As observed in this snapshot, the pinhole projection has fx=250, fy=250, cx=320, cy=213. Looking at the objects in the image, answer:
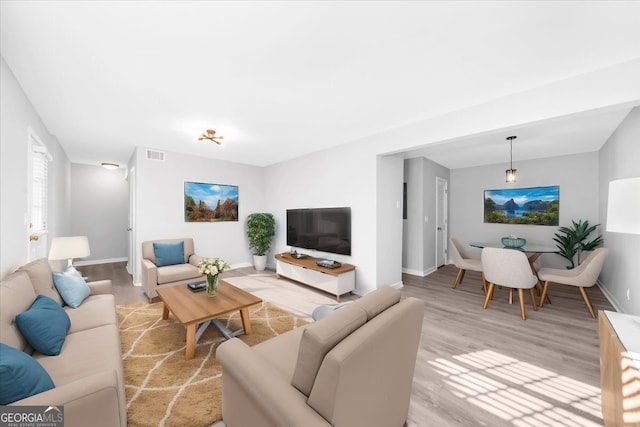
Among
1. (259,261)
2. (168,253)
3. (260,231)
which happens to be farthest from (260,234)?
(168,253)

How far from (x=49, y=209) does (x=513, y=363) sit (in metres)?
6.08

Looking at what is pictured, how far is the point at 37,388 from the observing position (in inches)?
43.4

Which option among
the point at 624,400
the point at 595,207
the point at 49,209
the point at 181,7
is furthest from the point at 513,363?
the point at 49,209

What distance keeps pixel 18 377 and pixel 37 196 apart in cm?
321

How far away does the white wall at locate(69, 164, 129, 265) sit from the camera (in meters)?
6.27

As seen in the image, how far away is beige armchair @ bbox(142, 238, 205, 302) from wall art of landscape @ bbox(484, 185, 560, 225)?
6.27 m

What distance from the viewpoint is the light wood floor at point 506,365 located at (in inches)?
65.9

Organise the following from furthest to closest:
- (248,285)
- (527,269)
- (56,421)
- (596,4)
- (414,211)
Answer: (414,211) → (248,285) → (527,269) → (596,4) → (56,421)

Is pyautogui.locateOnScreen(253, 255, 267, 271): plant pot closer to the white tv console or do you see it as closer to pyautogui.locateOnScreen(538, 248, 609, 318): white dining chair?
the white tv console

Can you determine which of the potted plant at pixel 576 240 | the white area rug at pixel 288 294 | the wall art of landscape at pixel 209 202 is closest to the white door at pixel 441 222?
the potted plant at pixel 576 240

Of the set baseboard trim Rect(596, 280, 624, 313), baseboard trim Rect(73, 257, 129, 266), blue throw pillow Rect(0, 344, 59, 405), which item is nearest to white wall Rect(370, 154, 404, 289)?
baseboard trim Rect(596, 280, 624, 313)

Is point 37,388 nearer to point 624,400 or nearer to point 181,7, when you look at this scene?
point 181,7

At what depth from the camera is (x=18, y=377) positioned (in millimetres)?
1041

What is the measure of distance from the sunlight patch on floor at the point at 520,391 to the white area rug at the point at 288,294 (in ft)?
5.47
